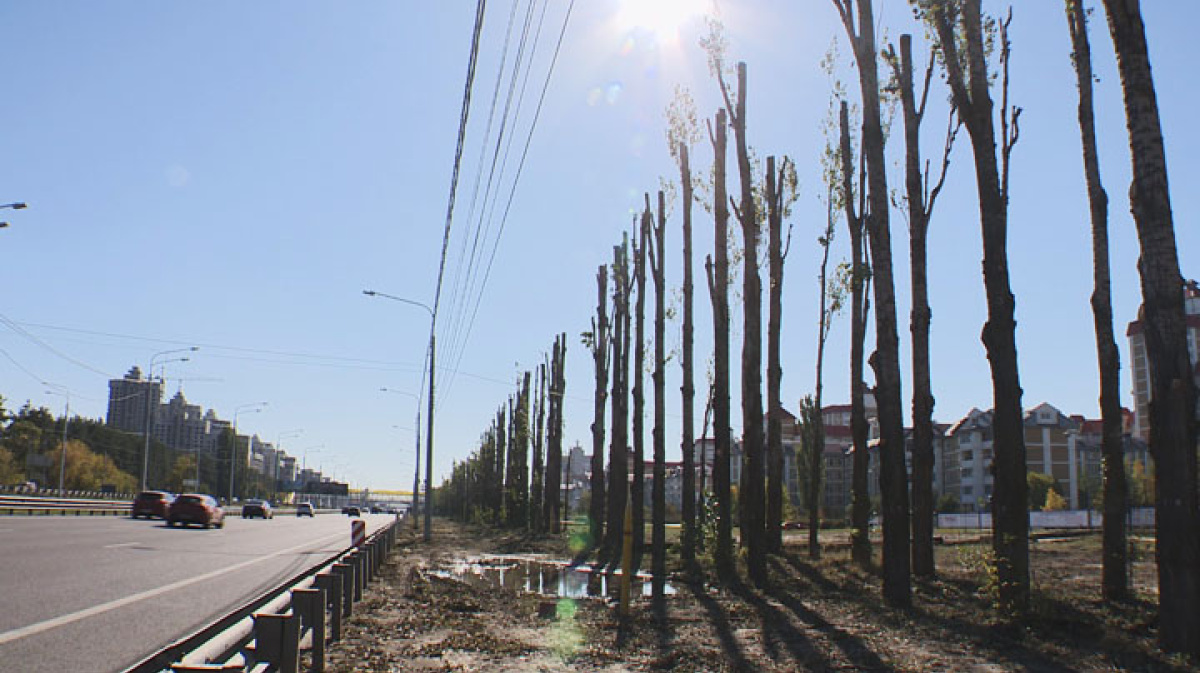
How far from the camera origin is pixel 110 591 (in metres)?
12.3

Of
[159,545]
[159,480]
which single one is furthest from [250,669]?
[159,480]

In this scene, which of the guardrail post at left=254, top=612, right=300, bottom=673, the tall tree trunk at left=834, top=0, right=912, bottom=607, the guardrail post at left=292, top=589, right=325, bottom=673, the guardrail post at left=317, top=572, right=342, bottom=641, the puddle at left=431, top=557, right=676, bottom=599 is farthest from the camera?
the puddle at left=431, top=557, right=676, bottom=599

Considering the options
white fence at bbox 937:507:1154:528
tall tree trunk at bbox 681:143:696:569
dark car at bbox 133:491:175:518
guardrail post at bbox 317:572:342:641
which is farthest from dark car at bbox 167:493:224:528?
white fence at bbox 937:507:1154:528

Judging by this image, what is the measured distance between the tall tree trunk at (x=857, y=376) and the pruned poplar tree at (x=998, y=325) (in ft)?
22.4

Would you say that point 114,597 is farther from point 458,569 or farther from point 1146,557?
point 1146,557

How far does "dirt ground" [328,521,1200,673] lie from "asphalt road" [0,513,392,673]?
1.84 m

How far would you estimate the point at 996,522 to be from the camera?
12234 millimetres

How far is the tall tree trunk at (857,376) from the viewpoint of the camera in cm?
1928

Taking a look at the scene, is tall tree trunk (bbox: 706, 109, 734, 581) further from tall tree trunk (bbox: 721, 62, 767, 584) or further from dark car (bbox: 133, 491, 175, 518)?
dark car (bbox: 133, 491, 175, 518)

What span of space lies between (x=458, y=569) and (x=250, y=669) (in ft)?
55.1

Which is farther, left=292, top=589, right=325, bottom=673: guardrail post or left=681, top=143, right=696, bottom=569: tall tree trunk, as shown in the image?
left=681, top=143, right=696, bottom=569: tall tree trunk

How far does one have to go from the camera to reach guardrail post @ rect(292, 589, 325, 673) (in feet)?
23.3

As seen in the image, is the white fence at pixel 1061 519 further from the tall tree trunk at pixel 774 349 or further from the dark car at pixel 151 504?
the dark car at pixel 151 504

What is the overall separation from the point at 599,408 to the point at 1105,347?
87.8 ft
